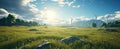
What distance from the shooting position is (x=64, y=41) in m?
26.1

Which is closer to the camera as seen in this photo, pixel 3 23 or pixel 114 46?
pixel 114 46

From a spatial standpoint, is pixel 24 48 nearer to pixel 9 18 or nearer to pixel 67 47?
pixel 67 47

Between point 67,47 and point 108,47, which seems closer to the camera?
point 67,47

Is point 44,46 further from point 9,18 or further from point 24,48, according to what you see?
point 9,18

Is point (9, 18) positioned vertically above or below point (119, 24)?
above

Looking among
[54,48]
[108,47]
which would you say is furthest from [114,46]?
[54,48]

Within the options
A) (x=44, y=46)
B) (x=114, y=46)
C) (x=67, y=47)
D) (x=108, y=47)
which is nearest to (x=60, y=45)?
(x=67, y=47)

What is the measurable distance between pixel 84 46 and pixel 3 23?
419 feet

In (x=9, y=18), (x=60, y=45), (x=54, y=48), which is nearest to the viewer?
(x=54, y=48)

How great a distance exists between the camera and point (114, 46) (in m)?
26.0

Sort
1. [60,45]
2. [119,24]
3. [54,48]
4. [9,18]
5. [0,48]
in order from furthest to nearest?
[119,24]
[9,18]
[0,48]
[60,45]
[54,48]

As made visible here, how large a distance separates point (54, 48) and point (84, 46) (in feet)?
17.2

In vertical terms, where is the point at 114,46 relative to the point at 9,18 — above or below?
below

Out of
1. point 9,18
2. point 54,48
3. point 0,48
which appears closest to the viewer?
point 54,48
